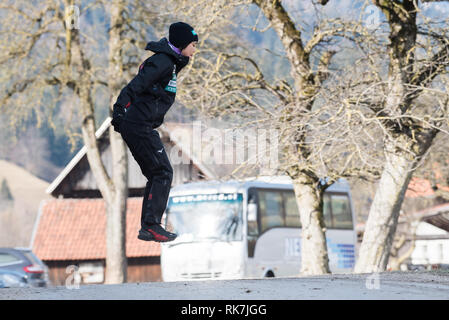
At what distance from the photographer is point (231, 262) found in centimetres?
2372

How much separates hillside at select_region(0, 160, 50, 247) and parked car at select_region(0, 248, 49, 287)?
64.2 meters

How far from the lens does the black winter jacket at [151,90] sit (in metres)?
6.95

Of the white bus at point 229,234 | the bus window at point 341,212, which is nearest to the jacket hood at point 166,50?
the white bus at point 229,234

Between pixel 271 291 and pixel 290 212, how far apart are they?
20.0m

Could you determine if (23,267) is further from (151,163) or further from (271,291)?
(271,291)

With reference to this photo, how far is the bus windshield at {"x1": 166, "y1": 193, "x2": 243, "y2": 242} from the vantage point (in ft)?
79.2

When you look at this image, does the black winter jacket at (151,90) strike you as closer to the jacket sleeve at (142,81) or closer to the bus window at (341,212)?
the jacket sleeve at (142,81)

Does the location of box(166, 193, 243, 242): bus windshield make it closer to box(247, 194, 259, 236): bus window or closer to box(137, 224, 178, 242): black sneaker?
box(247, 194, 259, 236): bus window

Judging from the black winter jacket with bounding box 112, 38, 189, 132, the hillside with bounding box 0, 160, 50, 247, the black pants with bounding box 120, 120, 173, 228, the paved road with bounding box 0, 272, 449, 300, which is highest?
the hillside with bounding box 0, 160, 50, 247

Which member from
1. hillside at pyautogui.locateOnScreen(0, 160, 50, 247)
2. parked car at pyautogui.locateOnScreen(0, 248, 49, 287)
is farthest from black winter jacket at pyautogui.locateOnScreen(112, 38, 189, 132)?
hillside at pyautogui.locateOnScreen(0, 160, 50, 247)

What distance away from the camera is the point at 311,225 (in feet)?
61.8

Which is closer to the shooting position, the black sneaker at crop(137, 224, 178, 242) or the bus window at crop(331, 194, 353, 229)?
the black sneaker at crop(137, 224, 178, 242)
